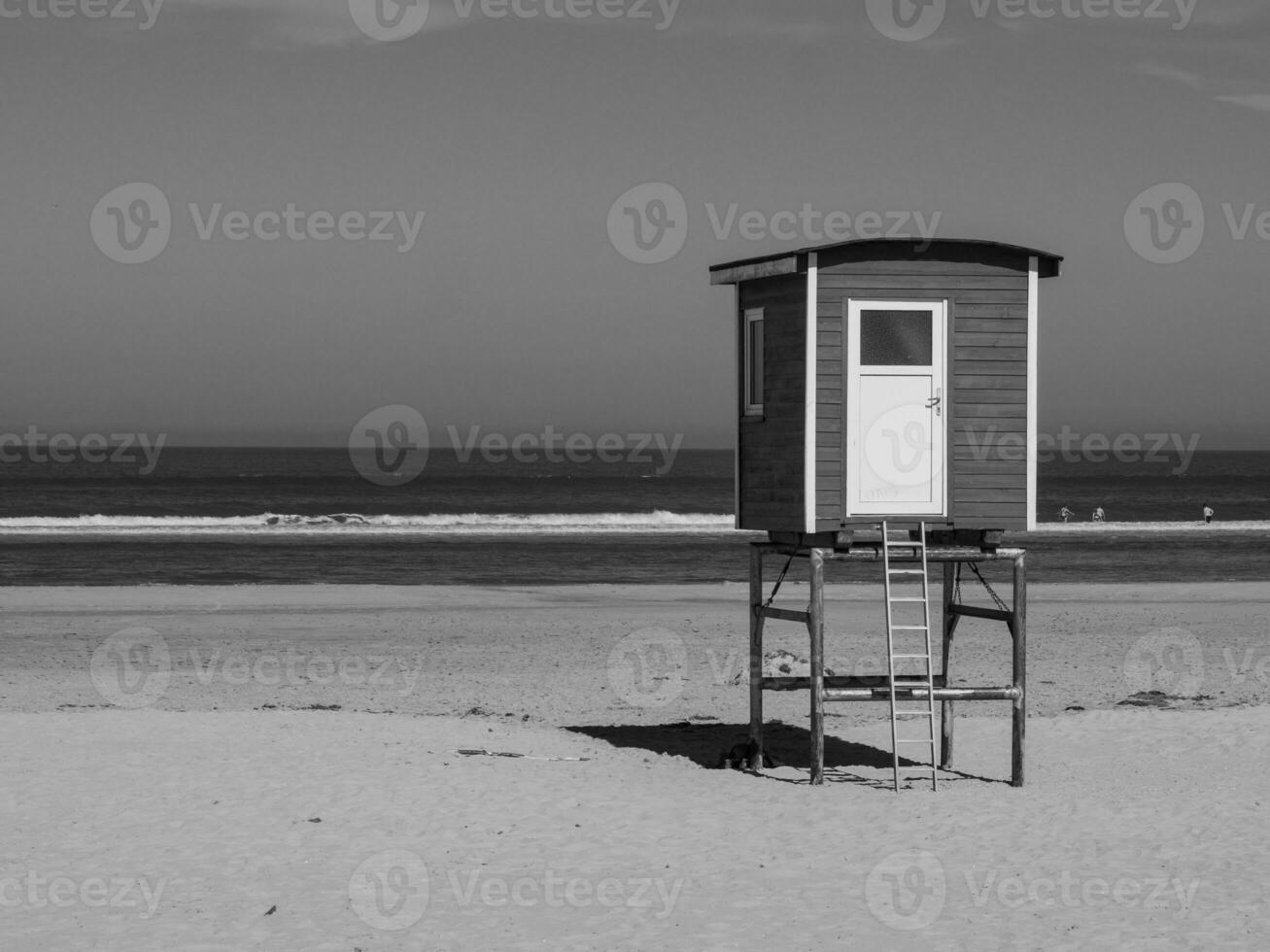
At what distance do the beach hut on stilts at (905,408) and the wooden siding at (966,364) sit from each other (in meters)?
0.01

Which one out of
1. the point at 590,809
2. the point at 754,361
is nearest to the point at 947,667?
the point at 754,361

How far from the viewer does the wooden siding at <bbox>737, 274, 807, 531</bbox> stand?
46.1 ft

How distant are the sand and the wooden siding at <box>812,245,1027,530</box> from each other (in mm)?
2924

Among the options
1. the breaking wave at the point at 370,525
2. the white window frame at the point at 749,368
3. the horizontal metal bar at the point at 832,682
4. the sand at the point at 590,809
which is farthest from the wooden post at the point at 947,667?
the breaking wave at the point at 370,525

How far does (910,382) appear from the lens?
555 inches

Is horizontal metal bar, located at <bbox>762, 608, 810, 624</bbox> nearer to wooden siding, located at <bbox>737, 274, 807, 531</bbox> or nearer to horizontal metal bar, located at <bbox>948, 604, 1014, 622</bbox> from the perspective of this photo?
wooden siding, located at <bbox>737, 274, 807, 531</bbox>

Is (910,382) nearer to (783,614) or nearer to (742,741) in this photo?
(783,614)

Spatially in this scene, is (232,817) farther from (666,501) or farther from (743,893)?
(666,501)

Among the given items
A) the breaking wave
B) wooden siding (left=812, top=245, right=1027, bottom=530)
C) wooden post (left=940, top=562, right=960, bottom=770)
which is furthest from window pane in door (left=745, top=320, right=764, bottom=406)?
the breaking wave

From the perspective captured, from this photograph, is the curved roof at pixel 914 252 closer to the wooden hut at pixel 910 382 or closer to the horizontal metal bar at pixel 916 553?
the wooden hut at pixel 910 382

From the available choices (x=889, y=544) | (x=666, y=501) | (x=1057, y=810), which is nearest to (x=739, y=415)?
(x=889, y=544)

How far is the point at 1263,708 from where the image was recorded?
59.1 ft

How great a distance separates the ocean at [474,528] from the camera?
41.1 m

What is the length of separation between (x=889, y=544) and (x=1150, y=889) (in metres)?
4.41
